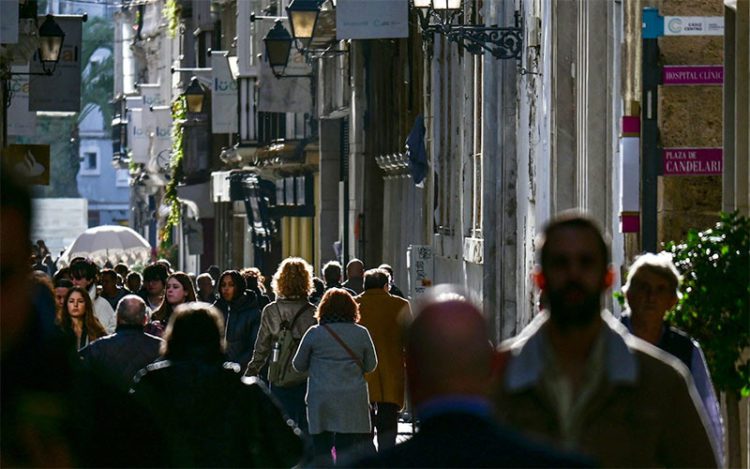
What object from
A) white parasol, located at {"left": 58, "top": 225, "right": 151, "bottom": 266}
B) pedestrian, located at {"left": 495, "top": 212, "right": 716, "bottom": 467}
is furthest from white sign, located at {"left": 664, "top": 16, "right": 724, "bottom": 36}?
white parasol, located at {"left": 58, "top": 225, "right": 151, "bottom": 266}

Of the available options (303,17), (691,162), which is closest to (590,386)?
(691,162)

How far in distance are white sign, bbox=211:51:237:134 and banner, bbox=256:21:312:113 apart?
21.8 ft

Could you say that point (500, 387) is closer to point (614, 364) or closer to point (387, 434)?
point (614, 364)

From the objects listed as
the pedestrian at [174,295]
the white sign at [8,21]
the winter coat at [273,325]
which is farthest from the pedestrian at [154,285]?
the winter coat at [273,325]

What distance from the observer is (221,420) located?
328 inches

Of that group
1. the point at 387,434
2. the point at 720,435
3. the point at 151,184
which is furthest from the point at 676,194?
the point at 151,184

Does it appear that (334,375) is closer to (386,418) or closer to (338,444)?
(338,444)

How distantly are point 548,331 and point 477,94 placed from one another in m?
21.4

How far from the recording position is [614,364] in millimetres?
5492

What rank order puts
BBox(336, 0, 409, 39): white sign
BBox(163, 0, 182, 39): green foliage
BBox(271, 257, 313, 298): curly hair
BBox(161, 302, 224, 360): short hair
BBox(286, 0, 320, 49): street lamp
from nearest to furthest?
BBox(161, 302, 224, 360): short hair → BBox(271, 257, 313, 298): curly hair → BBox(336, 0, 409, 39): white sign → BBox(286, 0, 320, 49): street lamp → BBox(163, 0, 182, 39): green foliage

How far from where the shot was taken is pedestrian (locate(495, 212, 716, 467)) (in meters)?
5.45

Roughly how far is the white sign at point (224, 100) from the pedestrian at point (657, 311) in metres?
41.5

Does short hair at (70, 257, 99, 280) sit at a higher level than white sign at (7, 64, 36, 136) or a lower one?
lower

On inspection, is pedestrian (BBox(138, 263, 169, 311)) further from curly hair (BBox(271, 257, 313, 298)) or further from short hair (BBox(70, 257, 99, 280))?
curly hair (BBox(271, 257, 313, 298))
